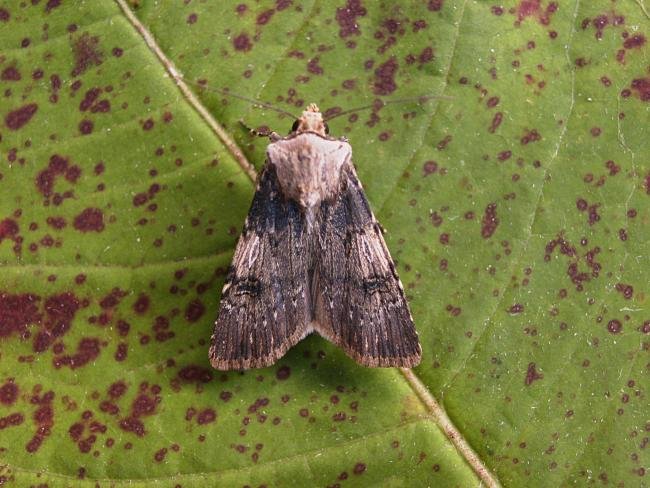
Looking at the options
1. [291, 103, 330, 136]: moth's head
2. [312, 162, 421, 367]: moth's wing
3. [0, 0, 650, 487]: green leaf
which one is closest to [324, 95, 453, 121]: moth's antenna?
[0, 0, 650, 487]: green leaf

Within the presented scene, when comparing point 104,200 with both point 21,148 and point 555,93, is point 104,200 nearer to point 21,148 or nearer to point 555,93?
point 21,148

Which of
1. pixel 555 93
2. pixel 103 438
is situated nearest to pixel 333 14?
pixel 555 93

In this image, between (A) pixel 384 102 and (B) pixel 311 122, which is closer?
(B) pixel 311 122

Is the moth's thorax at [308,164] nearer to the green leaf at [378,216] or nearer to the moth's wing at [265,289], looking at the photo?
the moth's wing at [265,289]

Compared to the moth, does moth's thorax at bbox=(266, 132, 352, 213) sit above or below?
above

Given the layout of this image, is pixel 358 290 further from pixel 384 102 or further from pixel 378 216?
pixel 384 102

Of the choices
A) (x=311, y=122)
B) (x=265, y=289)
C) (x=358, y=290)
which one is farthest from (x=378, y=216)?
(x=265, y=289)

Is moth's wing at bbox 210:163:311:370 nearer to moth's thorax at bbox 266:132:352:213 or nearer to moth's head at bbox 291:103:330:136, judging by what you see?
moth's thorax at bbox 266:132:352:213
